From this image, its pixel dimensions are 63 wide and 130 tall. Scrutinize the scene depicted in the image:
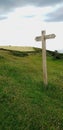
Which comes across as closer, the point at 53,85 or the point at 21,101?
the point at 21,101

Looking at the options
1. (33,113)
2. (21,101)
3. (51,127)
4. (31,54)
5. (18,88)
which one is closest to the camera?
(51,127)

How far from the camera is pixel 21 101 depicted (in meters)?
22.8

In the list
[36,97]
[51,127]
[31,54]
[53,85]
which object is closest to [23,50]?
[31,54]

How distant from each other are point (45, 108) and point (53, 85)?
687 cm

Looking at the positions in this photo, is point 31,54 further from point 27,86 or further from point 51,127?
point 51,127

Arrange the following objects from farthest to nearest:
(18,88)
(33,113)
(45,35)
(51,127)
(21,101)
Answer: (45,35) < (18,88) < (21,101) < (33,113) < (51,127)

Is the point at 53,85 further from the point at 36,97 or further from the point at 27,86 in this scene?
the point at 36,97

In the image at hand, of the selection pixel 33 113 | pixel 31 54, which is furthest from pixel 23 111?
pixel 31 54

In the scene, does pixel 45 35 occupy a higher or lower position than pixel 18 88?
higher

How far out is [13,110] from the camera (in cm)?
2147

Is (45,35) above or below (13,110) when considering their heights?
above

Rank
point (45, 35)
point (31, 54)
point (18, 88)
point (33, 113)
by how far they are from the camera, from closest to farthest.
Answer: point (33, 113)
point (18, 88)
point (45, 35)
point (31, 54)

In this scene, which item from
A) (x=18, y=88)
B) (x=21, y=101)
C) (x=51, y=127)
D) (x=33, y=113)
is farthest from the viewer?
(x=18, y=88)

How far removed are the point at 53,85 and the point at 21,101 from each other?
6.47m
